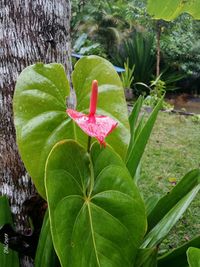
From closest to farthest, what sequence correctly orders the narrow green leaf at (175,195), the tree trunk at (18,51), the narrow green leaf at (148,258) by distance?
the narrow green leaf at (148,258), the tree trunk at (18,51), the narrow green leaf at (175,195)

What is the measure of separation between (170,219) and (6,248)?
415 mm

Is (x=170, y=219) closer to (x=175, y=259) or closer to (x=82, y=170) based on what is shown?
(x=175, y=259)

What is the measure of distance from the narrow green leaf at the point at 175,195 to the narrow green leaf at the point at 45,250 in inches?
13.3

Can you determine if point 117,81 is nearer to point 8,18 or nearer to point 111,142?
point 111,142

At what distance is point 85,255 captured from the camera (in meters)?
0.76

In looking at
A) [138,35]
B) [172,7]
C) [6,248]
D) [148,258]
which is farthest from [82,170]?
[138,35]

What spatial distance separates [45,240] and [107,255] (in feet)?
0.69

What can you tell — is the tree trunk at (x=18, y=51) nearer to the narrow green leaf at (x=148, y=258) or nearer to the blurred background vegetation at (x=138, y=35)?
the narrow green leaf at (x=148, y=258)

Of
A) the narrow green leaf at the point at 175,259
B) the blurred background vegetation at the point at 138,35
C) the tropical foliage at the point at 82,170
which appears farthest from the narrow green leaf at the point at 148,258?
the blurred background vegetation at the point at 138,35

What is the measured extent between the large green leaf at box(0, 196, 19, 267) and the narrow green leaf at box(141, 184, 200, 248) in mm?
348

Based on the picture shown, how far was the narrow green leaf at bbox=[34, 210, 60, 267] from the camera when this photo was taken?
3.02ft

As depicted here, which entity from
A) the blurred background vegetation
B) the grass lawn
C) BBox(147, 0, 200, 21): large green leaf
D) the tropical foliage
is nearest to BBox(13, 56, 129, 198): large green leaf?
the tropical foliage

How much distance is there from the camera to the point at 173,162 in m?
3.40

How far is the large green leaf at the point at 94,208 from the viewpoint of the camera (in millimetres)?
736
